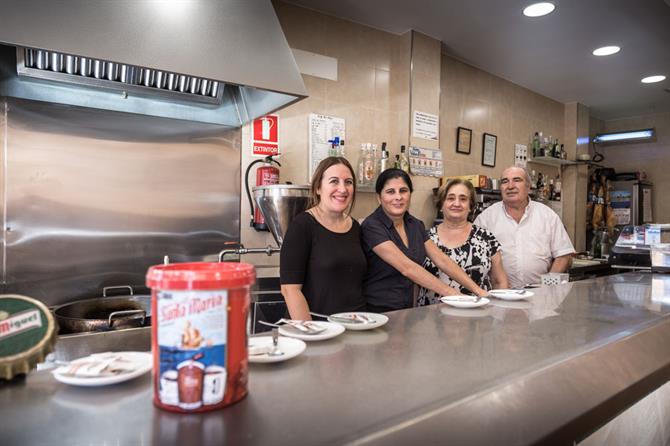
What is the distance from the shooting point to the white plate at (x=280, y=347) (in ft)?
2.47

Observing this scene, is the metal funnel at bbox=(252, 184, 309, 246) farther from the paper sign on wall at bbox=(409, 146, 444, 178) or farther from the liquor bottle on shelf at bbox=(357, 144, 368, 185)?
the paper sign on wall at bbox=(409, 146, 444, 178)

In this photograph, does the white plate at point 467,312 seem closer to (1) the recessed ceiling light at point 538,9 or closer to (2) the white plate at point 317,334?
(2) the white plate at point 317,334

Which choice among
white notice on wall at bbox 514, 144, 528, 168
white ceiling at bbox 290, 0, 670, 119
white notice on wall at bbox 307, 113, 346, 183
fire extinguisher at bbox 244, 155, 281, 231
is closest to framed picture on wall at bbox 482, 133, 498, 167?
white notice on wall at bbox 514, 144, 528, 168

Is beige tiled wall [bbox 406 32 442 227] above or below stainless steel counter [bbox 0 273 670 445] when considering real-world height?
above

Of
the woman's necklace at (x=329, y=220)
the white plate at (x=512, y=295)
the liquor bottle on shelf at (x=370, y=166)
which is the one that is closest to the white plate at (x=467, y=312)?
the white plate at (x=512, y=295)

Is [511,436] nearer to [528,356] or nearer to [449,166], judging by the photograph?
[528,356]

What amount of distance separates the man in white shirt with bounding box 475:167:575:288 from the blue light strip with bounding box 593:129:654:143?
4.18 metres

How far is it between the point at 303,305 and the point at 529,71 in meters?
4.12

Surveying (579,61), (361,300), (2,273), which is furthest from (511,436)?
(579,61)

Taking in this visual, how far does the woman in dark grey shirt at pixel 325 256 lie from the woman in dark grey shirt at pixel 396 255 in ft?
0.35

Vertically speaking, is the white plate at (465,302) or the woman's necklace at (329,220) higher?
the woman's necklace at (329,220)

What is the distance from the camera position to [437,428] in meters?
0.60

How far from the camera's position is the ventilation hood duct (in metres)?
1.49

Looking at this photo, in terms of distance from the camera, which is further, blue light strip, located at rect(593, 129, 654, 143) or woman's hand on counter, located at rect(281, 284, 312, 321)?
blue light strip, located at rect(593, 129, 654, 143)
